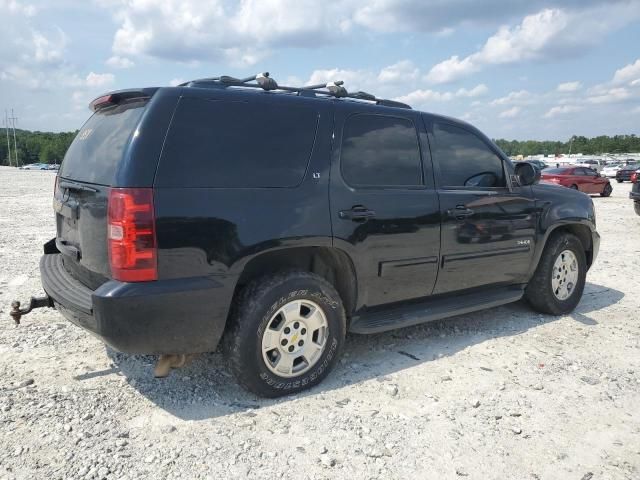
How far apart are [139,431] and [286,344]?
3.26ft

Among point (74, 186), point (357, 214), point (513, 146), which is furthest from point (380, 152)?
point (513, 146)

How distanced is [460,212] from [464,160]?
539 millimetres

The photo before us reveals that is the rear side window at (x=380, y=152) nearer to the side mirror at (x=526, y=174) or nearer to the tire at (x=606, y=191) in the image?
the side mirror at (x=526, y=174)

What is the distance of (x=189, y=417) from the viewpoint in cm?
305

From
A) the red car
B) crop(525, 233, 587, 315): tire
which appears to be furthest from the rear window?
the red car

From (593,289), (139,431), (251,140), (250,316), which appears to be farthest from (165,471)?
(593,289)

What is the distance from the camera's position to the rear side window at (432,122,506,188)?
418 cm

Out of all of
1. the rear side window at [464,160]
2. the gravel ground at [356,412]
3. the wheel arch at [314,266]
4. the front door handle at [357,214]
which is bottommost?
the gravel ground at [356,412]

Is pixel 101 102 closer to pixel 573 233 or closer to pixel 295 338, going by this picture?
pixel 295 338

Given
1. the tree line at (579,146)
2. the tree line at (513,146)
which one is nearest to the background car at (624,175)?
the tree line at (513,146)

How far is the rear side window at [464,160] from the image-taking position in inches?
164

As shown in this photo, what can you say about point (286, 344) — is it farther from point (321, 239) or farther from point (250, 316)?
point (321, 239)

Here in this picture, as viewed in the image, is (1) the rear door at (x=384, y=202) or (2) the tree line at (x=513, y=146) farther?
(2) the tree line at (x=513, y=146)

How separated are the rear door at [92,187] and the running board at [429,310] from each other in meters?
1.79
